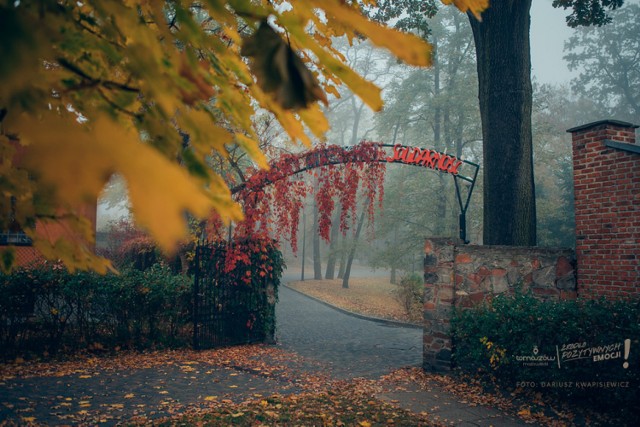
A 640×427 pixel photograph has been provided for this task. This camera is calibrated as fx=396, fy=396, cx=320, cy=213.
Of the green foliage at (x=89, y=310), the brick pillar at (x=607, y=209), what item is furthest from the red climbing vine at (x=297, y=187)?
the brick pillar at (x=607, y=209)

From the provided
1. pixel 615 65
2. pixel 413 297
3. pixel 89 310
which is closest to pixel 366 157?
pixel 89 310

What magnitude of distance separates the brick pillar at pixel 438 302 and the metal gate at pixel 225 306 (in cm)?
396

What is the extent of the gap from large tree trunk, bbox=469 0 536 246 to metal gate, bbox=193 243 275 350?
211 inches

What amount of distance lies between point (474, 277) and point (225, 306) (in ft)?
18.0

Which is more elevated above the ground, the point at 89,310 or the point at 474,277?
the point at 474,277

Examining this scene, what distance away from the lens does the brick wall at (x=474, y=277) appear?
6.73m

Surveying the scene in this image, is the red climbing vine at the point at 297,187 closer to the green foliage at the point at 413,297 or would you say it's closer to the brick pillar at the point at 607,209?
the brick pillar at the point at 607,209

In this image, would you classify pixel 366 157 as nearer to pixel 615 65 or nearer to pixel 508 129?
pixel 508 129

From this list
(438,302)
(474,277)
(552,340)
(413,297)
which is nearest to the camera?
(552,340)

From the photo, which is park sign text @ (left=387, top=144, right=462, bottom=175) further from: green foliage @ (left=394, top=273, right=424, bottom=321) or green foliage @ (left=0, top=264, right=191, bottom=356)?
green foliage @ (left=394, top=273, right=424, bottom=321)

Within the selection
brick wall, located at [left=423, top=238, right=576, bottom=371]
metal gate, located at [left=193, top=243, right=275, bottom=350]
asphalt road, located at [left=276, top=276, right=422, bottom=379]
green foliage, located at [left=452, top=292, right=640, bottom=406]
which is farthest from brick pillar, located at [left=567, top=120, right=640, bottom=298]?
metal gate, located at [left=193, top=243, right=275, bottom=350]

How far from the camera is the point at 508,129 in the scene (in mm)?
8133

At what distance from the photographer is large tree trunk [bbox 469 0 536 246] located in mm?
8023

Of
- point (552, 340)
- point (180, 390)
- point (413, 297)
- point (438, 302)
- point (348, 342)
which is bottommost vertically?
point (348, 342)
